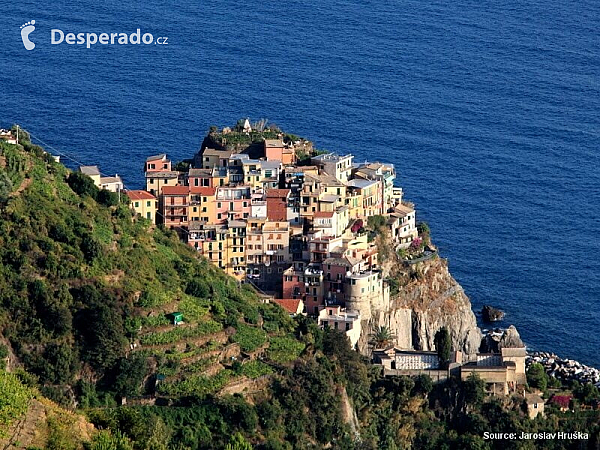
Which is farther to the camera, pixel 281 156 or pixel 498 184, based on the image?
pixel 498 184

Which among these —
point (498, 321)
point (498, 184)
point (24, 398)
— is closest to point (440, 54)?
point (498, 184)

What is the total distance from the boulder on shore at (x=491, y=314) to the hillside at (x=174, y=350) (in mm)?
11912

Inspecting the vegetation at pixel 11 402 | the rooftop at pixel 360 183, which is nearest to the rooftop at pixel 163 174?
the rooftop at pixel 360 183

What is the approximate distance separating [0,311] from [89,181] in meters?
10.9

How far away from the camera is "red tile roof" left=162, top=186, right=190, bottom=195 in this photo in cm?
8462

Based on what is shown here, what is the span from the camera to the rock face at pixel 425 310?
275 feet

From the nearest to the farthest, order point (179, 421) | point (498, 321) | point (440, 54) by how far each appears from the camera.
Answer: point (179, 421)
point (498, 321)
point (440, 54)

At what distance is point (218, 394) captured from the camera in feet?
237

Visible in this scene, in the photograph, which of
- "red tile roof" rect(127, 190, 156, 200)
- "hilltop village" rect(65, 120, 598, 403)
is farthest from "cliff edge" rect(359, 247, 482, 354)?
"red tile roof" rect(127, 190, 156, 200)

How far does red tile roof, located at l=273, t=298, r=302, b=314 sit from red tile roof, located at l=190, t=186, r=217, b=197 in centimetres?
628

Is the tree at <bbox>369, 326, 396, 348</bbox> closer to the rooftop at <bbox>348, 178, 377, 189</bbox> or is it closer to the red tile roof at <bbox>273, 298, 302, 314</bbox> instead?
the red tile roof at <bbox>273, 298, 302, 314</bbox>

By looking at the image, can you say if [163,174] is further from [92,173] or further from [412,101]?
[412,101]

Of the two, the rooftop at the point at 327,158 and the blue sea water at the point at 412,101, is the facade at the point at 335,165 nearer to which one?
the rooftop at the point at 327,158

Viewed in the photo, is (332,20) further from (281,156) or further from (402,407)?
(402,407)
